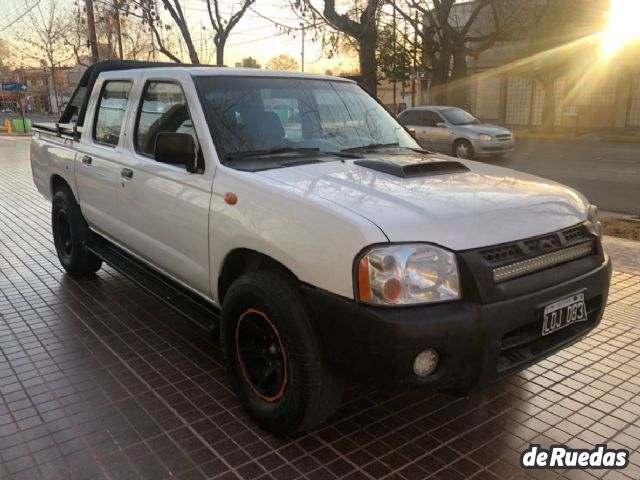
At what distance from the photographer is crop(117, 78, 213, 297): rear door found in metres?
3.48

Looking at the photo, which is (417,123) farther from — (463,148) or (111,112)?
(111,112)

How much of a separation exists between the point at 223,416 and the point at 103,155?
256 cm

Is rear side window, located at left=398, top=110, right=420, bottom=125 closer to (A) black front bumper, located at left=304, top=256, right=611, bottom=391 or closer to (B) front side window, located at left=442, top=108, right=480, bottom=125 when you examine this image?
(B) front side window, located at left=442, top=108, right=480, bottom=125

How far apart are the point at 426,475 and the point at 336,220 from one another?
134 cm

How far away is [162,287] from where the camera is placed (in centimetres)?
421

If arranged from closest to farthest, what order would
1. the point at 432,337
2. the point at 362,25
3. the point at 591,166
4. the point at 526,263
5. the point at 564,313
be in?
the point at 432,337
the point at 526,263
the point at 564,313
the point at 362,25
the point at 591,166

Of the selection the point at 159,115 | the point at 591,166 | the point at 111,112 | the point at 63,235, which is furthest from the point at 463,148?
the point at 159,115

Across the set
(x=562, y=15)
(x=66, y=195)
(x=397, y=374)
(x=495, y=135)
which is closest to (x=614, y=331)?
(x=397, y=374)

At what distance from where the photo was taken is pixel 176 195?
364 centimetres

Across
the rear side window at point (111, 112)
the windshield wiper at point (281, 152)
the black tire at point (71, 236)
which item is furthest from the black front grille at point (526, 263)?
the black tire at point (71, 236)

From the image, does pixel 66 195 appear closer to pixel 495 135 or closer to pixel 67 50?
pixel 495 135

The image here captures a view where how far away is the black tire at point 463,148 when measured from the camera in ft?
54.4

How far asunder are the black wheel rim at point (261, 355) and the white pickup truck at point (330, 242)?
0.04ft

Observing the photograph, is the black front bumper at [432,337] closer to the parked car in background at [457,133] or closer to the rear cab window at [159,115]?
the rear cab window at [159,115]
